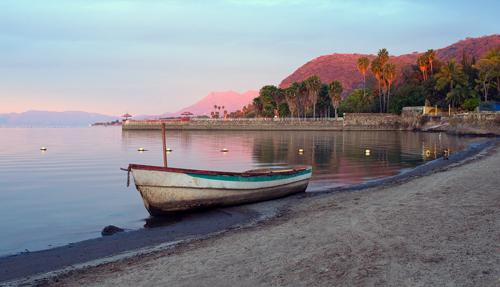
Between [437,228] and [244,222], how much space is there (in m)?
5.30

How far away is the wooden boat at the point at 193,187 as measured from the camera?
1120 cm

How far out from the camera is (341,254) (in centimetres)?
652

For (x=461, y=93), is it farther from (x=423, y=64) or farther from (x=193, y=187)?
(x=193, y=187)

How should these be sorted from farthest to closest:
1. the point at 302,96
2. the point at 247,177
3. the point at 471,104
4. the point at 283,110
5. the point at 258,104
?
the point at 258,104
the point at 283,110
the point at 302,96
the point at 471,104
the point at 247,177

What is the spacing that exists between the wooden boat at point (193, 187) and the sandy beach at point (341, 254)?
2.48 m

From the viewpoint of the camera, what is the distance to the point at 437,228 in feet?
25.4

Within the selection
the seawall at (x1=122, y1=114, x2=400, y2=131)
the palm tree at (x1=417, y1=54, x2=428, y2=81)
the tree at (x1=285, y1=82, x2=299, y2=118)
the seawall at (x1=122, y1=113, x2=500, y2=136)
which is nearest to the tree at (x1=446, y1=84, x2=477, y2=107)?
the seawall at (x1=122, y1=113, x2=500, y2=136)

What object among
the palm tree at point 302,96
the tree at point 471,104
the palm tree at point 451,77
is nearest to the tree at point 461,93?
the palm tree at point 451,77

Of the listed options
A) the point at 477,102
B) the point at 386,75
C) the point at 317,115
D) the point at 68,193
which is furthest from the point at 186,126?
the point at 68,193

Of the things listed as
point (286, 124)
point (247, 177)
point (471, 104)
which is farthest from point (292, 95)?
point (247, 177)

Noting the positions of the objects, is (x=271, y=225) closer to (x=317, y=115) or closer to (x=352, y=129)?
(x=352, y=129)

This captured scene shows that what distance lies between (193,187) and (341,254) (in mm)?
6397

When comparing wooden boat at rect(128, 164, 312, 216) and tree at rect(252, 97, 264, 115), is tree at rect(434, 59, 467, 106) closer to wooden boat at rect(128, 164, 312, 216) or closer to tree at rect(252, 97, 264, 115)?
tree at rect(252, 97, 264, 115)

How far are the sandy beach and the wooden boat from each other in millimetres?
2479
